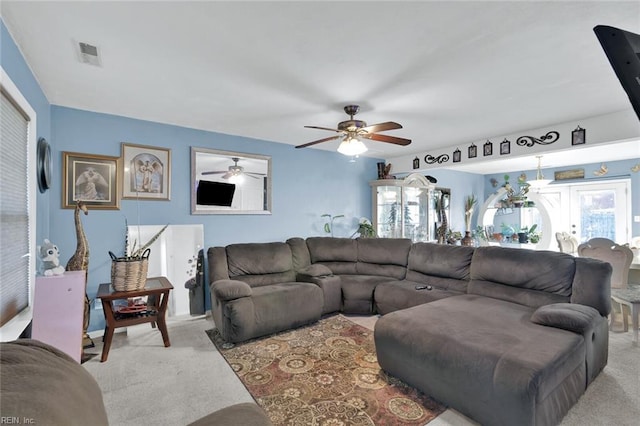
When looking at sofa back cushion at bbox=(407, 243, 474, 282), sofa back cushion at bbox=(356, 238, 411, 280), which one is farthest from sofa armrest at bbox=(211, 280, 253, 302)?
sofa back cushion at bbox=(407, 243, 474, 282)

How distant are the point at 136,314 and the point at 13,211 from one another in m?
1.40

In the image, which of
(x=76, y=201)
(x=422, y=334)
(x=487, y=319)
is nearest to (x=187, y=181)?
(x=76, y=201)

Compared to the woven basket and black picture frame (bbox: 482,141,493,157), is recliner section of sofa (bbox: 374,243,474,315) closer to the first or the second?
black picture frame (bbox: 482,141,493,157)

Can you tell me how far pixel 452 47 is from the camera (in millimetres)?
1930

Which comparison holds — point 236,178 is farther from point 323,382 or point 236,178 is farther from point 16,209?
point 323,382

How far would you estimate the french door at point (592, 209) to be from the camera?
573cm

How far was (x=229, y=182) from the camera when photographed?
159 inches

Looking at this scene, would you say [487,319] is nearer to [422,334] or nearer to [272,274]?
[422,334]

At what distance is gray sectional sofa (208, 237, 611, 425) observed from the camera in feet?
5.54

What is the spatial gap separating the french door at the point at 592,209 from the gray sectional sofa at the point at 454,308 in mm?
4838

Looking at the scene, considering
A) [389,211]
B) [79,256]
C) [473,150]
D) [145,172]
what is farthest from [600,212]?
[79,256]

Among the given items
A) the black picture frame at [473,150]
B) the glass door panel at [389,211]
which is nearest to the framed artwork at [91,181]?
the glass door panel at [389,211]

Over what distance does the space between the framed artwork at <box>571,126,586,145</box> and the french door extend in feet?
12.4

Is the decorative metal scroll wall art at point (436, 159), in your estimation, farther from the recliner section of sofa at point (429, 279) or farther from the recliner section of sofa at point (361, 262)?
the recliner section of sofa at point (429, 279)
